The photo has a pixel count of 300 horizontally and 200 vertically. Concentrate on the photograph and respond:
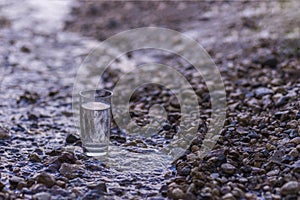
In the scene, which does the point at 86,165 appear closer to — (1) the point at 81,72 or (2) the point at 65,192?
(2) the point at 65,192

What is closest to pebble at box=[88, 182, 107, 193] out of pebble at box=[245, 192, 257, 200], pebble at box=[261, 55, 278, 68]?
pebble at box=[245, 192, 257, 200]

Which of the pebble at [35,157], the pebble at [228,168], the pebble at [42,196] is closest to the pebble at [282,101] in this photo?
the pebble at [228,168]

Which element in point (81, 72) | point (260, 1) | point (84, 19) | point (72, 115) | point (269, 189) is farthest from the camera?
point (84, 19)

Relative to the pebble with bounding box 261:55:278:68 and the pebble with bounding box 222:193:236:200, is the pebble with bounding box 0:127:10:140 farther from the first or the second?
the pebble with bounding box 261:55:278:68

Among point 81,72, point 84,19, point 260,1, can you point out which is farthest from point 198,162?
point 84,19

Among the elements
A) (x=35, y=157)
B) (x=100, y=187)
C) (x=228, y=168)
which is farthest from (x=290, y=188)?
(x=35, y=157)
